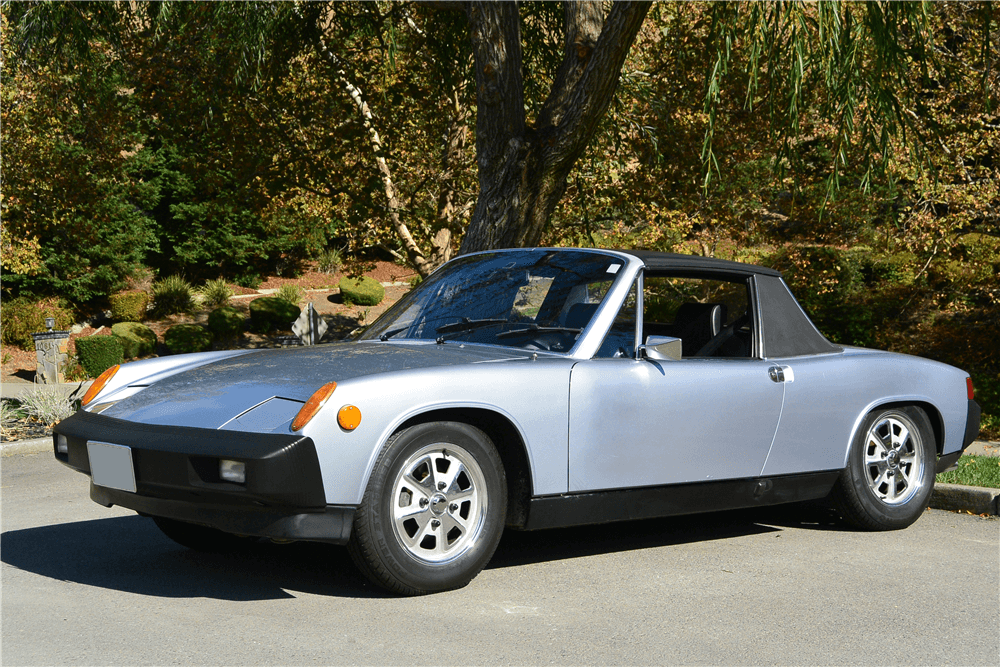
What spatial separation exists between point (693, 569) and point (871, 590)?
2.75ft

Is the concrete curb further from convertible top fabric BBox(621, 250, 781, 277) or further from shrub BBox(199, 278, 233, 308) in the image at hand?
shrub BBox(199, 278, 233, 308)

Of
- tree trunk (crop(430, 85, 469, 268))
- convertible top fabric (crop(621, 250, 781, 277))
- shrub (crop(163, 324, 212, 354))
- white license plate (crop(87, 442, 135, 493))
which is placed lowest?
shrub (crop(163, 324, 212, 354))

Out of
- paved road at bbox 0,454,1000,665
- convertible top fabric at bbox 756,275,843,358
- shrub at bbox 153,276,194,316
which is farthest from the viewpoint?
shrub at bbox 153,276,194,316

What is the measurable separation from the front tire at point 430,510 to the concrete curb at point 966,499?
153 inches

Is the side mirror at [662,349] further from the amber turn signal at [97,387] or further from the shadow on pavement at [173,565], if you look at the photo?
the amber turn signal at [97,387]

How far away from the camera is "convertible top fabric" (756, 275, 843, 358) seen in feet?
18.6

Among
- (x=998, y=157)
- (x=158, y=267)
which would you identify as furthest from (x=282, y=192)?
(x=158, y=267)

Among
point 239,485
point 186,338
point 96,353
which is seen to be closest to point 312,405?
point 239,485

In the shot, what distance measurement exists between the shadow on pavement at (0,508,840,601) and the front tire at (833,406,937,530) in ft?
1.12

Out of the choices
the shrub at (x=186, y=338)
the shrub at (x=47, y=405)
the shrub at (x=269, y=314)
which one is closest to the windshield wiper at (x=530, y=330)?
the shrub at (x=47, y=405)

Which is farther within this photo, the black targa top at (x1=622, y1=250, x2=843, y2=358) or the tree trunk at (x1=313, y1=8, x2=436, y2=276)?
the tree trunk at (x1=313, y1=8, x2=436, y2=276)

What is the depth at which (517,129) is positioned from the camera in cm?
1013

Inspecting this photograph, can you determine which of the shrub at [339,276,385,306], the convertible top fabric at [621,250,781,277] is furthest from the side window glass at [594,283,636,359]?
the shrub at [339,276,385,306]

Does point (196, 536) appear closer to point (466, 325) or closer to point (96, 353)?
point (466, 325)
